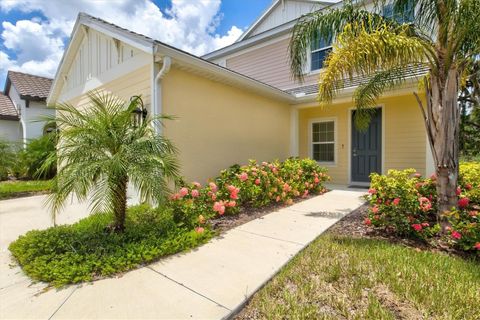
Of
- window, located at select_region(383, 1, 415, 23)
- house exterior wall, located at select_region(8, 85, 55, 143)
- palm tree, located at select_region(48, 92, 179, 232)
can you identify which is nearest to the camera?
palm tree, located at select_region(48, 92, 179, 232)

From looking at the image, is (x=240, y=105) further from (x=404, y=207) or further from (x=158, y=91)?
(x=404, y=207)

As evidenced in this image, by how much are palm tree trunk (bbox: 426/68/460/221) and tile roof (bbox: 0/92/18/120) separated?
1823 centimetres

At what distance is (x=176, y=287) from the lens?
2.48 m

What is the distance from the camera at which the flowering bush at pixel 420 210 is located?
3207 millimetres

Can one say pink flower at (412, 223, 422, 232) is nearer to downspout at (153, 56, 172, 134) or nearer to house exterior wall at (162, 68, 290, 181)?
house exterior wall at (162, 68, 290, 181)

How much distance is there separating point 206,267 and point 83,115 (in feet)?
8.46

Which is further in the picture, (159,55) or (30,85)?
(30,85)

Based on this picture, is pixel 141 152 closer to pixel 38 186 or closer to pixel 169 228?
pixel 169 228

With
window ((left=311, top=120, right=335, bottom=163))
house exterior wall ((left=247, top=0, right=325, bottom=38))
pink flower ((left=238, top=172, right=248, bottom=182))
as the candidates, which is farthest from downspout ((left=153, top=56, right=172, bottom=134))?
house exterior wall ((left=247, top=0, right=325, bottom=38))

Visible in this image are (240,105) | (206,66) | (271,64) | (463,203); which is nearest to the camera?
(463,203)

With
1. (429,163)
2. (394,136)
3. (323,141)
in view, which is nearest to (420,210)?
(429,163)

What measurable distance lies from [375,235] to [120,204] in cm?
392

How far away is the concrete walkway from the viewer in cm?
212

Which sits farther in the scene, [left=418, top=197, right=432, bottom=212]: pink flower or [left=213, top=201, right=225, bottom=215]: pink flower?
[left=213, top=201, right=225, bottom=215]: pink flower
